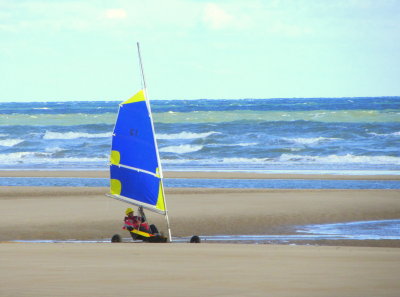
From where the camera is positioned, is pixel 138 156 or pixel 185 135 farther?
pixel 185 135

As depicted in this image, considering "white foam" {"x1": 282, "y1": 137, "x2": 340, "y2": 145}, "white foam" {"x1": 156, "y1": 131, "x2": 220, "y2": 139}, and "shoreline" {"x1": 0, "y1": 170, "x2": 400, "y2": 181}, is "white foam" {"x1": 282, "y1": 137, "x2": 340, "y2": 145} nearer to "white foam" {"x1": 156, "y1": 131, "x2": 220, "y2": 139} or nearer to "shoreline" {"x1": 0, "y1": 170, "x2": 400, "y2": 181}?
"white foam" {"x1": 156, "y1": 131, "x2": 220, "y2": 139}

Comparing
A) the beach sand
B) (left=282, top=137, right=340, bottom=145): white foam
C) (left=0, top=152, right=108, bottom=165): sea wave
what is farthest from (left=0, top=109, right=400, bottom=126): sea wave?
the beach sand

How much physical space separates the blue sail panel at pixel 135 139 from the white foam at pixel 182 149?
103 feet

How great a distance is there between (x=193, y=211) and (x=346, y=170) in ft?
52.4

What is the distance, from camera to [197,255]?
12180 millimetres

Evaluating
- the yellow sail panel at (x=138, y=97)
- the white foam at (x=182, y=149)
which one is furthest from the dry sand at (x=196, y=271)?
the white foam at (x=182, y=149)

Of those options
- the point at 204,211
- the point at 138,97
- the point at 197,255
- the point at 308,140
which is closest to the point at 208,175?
the point at 204,211

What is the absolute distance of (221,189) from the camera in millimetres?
25969

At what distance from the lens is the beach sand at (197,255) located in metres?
9.04

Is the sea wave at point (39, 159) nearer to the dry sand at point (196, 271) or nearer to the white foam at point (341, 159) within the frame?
the white foam at point (341, 159)

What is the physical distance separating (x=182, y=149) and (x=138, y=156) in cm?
3328

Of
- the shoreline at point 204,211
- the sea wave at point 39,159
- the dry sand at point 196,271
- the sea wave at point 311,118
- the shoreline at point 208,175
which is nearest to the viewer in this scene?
the dry sand at point 196,271

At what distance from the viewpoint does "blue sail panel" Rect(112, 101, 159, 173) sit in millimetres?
16297

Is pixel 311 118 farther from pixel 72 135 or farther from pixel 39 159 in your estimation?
pixel 39 159
